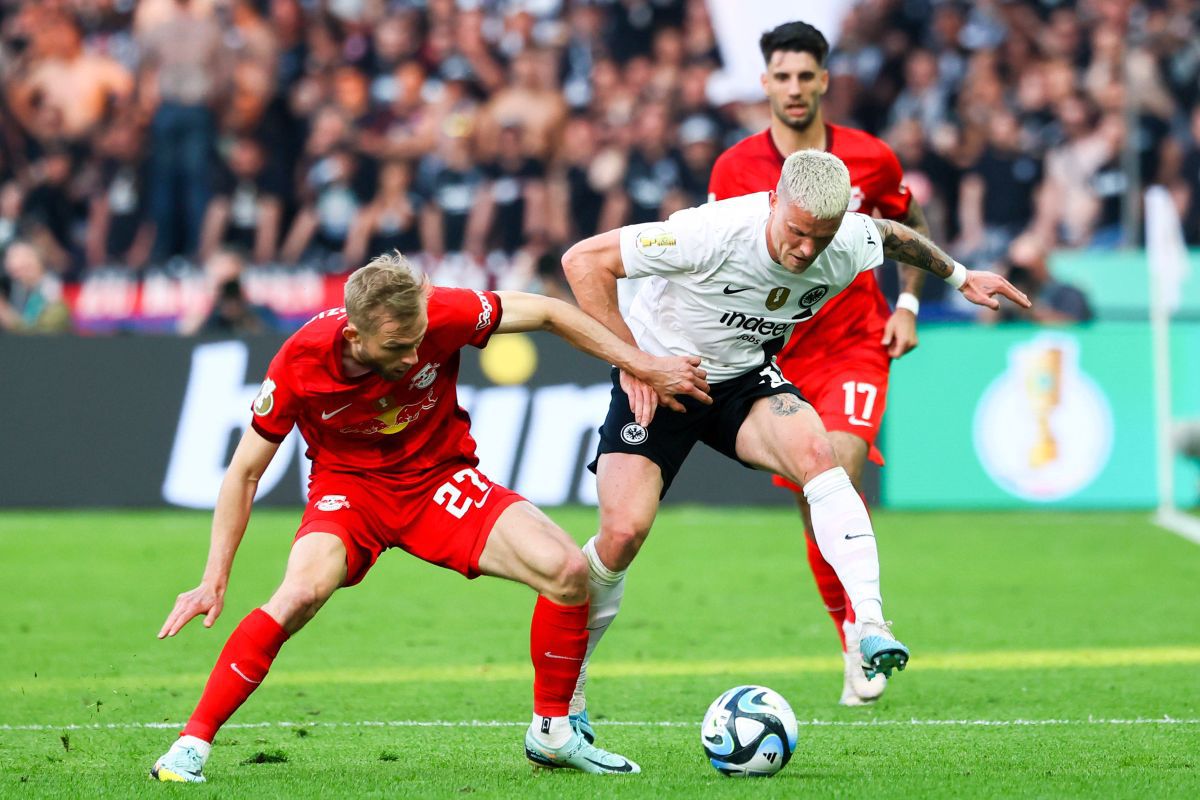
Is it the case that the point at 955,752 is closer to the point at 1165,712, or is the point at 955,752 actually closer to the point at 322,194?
the point at 1165,712

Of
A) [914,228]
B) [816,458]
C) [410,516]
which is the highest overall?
[914,228]

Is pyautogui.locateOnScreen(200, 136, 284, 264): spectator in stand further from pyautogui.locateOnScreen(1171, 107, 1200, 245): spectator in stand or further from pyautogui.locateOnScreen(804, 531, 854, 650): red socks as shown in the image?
pyautogui.locateOnScreen(804, 531, 854, 650): red socks

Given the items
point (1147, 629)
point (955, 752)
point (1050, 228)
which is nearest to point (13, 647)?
point (955, 752)

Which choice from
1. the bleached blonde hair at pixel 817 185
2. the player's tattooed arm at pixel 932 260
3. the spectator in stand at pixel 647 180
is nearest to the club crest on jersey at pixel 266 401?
the bleached blonde hair at pixel 817 185

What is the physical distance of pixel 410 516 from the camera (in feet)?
19.8

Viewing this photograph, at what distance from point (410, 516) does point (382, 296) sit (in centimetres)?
90

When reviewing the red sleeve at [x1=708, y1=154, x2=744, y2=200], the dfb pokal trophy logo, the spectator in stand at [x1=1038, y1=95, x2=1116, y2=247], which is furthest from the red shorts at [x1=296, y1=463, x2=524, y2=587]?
the spectator in stand at [x1=1038, y1=95, x2=1116, y2=247]

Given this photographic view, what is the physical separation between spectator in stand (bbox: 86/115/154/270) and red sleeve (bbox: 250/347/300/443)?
1286 cm

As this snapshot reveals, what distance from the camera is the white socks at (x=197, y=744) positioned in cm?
545

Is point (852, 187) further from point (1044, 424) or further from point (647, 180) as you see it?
point (647, 180)

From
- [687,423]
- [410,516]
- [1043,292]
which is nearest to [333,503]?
[410,516]

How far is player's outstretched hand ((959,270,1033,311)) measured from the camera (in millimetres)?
6566

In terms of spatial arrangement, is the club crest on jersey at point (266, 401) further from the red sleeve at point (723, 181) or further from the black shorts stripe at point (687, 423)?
the red sleeve at point (723, 181)

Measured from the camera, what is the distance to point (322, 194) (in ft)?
59.0
